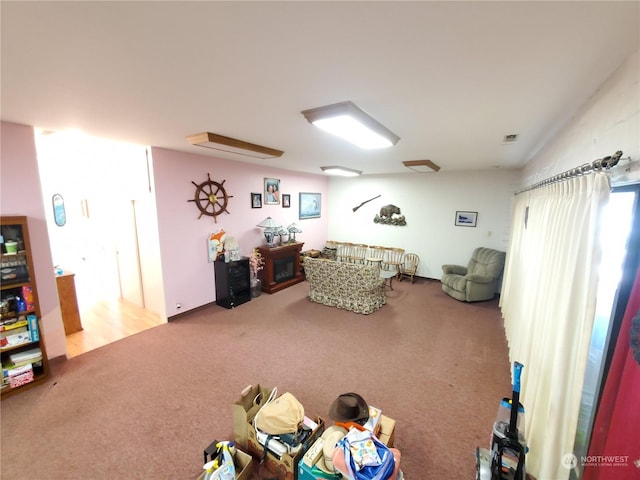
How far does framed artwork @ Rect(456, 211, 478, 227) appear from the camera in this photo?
17.6 feet

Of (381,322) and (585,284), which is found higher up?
(585,284)

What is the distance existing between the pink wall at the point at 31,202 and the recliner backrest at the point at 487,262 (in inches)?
249

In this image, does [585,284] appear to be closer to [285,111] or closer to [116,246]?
[285,111]

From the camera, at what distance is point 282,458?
5.30 ft

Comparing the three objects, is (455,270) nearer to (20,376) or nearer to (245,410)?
(245,410)

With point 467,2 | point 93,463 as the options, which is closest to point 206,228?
point 93,463

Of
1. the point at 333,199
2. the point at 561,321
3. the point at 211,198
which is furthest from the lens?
the point at 333,199

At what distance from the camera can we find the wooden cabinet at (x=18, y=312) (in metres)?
2.35

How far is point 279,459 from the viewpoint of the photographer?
5.41 feet

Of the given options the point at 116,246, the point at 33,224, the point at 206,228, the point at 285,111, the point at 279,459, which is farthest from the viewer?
the point at 116,246

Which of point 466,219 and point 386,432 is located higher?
point 466,219

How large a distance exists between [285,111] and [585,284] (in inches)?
83.1


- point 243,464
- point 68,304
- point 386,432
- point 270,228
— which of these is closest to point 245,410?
point 243,464

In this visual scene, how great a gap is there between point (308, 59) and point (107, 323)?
4.56 m
